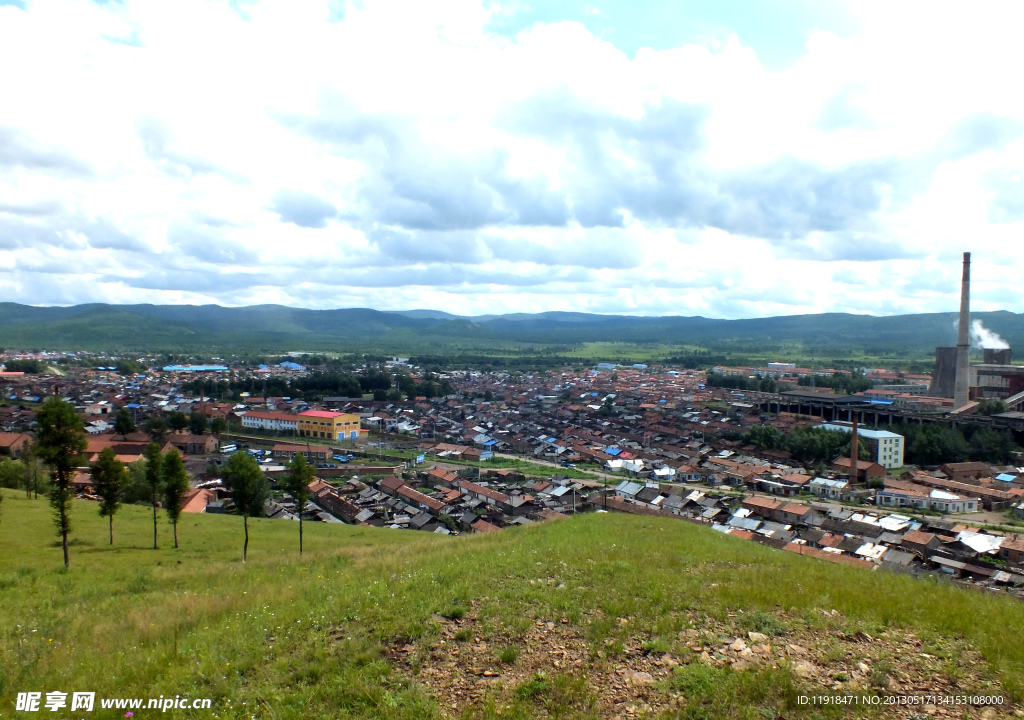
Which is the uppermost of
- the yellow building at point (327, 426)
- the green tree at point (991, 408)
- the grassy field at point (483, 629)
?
the grassy field at point (483, 629)

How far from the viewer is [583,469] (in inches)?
1535

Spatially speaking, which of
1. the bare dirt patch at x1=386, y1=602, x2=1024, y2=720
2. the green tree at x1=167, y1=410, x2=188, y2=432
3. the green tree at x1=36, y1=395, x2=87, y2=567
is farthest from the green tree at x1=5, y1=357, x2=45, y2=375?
the bare dirt patch at x1=386, y1=602, x2=1024, y2=720

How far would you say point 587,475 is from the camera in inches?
1438

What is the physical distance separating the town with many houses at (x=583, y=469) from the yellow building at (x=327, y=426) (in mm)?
95

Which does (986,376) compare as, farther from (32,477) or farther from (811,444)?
(32,477)

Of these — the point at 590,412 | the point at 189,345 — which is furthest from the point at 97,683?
the point at 189,345

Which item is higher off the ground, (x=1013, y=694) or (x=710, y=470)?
(x=1013, y=694)

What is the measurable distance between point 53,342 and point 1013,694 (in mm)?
186996

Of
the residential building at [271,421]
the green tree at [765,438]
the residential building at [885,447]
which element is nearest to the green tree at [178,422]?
the residential building at [271,421]

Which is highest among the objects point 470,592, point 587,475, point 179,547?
point 470,592

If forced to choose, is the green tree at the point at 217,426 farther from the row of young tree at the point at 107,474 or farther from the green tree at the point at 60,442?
the green tree at the point at 60,442

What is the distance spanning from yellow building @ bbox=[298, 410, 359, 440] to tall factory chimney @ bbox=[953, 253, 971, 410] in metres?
49.3

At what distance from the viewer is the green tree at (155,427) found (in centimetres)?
4159

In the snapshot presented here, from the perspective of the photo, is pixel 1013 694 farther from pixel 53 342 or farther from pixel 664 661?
pixel 53 342
